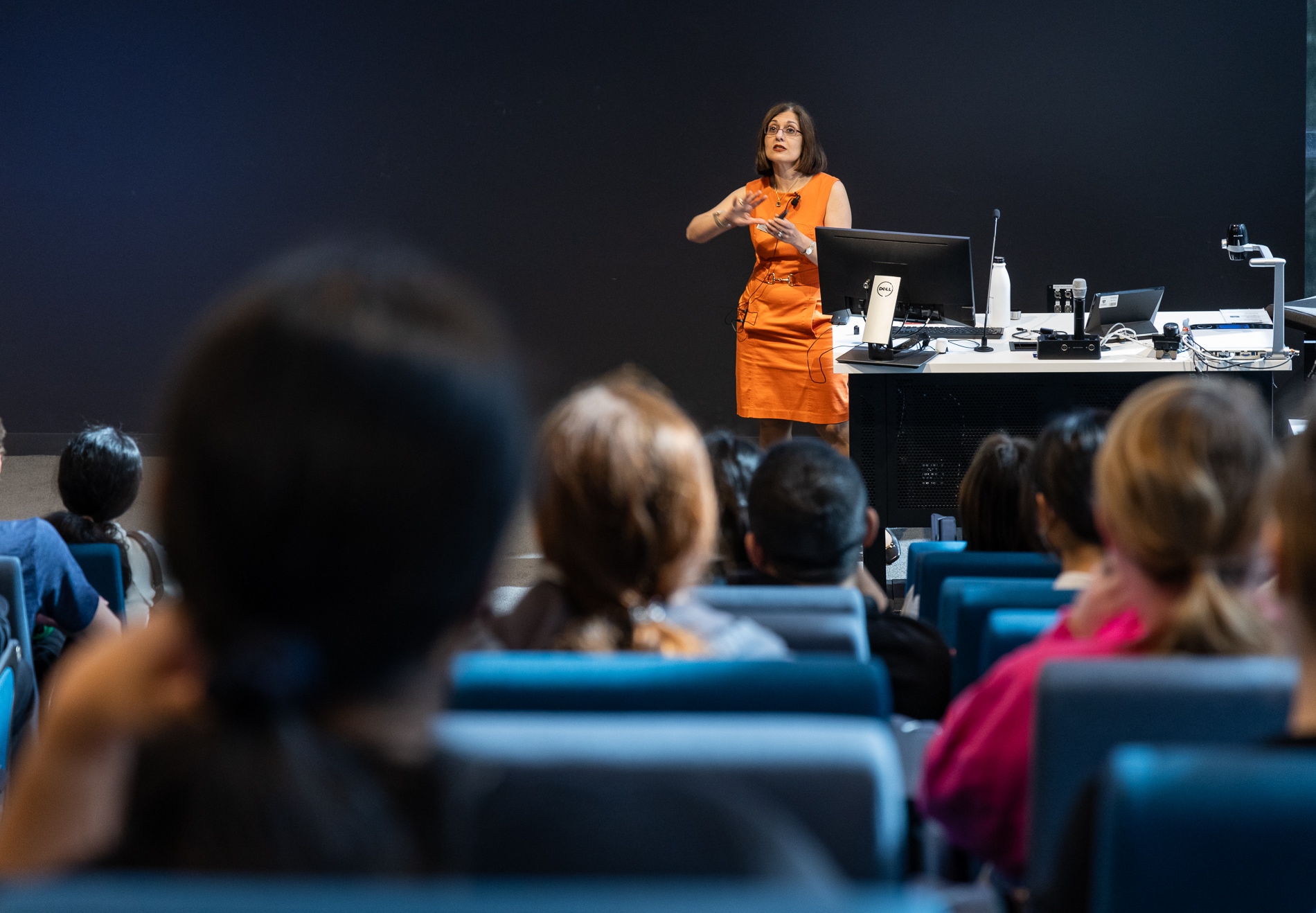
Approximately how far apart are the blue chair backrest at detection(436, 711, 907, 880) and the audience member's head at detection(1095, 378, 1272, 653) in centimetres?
42

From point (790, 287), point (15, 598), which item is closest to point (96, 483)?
point (15, 598)

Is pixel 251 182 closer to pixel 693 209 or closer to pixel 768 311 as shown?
pixel 693 209

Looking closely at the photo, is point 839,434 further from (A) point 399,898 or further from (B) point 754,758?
(A) point 399,898

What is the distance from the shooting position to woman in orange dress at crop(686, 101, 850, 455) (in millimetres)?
4805

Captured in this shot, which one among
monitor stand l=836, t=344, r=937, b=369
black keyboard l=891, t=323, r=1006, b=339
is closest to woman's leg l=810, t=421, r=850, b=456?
black keyboard l=891, t=323, r=1006, b=339

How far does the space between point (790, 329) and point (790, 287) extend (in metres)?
0.17

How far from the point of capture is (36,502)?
5715 millimetres

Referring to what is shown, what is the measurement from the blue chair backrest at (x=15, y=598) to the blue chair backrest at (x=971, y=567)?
5.66 ft

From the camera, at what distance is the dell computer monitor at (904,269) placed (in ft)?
13.3

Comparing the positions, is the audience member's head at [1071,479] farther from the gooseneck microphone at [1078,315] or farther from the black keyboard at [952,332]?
the black keyboard at [952,332]

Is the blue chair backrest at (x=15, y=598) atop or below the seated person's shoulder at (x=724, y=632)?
below

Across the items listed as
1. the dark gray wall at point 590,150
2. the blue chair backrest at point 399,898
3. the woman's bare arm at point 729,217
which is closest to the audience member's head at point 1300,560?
the blue chair backrest at point 399,898

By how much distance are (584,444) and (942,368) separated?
278 centimetres

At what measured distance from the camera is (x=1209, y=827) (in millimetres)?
945
